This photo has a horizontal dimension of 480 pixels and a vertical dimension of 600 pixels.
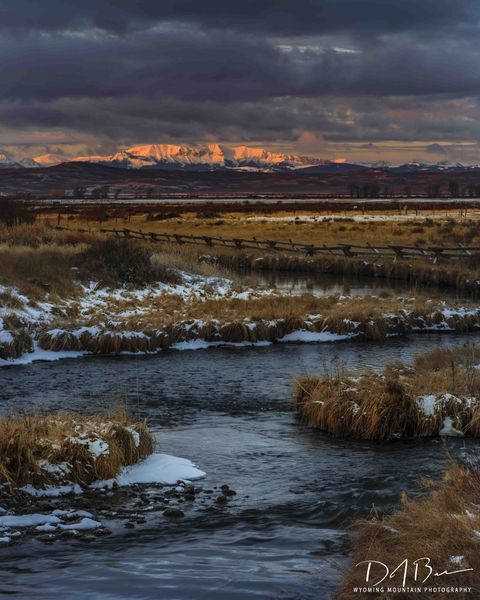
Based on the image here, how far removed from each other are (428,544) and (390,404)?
738cm

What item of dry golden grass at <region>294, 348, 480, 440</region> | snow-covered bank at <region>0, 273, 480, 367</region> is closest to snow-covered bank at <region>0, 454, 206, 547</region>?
dry golden grass at <region>294, 348, 480, 440</region>

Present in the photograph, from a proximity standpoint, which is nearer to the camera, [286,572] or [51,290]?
[286,572]

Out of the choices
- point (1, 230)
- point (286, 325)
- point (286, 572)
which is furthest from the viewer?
point (1, 230)

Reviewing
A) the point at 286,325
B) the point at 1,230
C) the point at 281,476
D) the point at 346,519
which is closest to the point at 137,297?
the point at 286,325

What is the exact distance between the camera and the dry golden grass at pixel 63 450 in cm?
1043

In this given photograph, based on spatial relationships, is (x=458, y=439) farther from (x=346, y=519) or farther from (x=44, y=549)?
(x=44, y=549)

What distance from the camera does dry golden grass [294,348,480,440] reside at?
13852 millimetres

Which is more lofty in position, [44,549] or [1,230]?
[1,230]

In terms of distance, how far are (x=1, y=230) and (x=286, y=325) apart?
63.5 feet

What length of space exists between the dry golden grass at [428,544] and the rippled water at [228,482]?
0.50 m

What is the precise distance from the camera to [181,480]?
11.1 m

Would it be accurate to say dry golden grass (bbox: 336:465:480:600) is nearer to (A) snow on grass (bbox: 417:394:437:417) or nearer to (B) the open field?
(A) snow on grass (bbox: 417:394:437:417)
